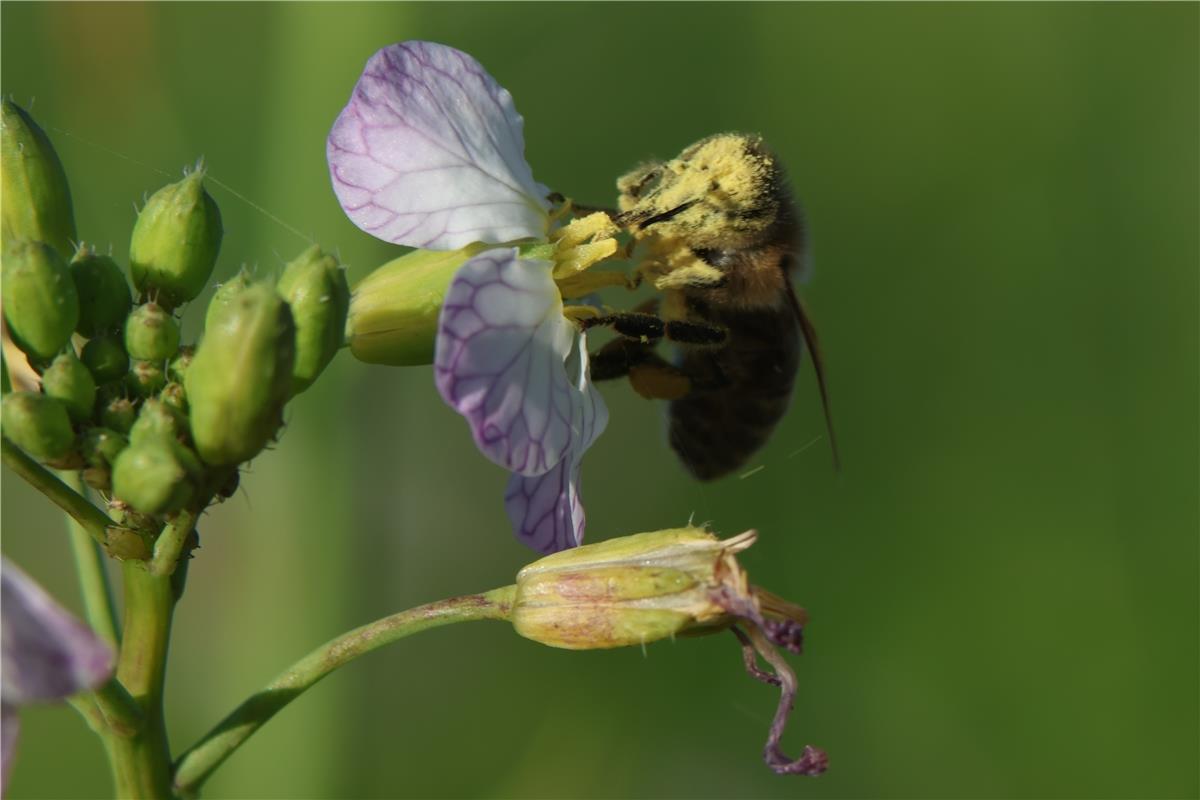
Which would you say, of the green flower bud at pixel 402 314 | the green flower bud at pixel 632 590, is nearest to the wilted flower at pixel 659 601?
the green flower bud at pixel 632 590

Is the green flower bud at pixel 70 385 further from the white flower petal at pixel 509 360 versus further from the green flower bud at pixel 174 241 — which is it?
the white flower petal at pixel 509 360

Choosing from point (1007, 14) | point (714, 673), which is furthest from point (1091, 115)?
point (714, 673)

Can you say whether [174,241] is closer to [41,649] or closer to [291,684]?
[291,684]

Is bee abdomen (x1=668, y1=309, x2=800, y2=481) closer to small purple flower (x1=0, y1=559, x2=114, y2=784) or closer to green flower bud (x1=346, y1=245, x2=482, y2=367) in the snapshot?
green flower bud (x1=346, y1=245, x2=482, y2=367)

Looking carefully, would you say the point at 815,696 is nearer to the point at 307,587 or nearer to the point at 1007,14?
the point at 307,587

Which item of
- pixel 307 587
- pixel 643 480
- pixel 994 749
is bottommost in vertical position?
pixel 994 749

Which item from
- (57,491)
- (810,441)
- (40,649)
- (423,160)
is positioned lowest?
(810,441)

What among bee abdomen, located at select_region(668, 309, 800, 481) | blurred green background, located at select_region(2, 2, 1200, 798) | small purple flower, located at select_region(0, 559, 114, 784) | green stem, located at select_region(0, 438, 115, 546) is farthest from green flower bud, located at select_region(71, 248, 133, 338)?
blurred green background, located at select_region(2, 2, 1200, 798)

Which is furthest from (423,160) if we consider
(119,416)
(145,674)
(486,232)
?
(145,674)
